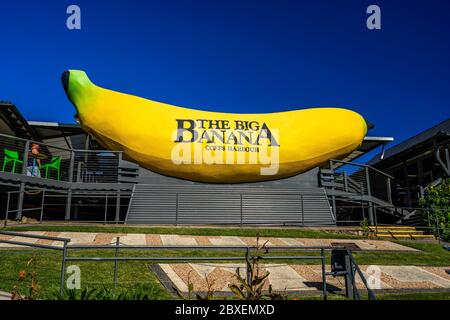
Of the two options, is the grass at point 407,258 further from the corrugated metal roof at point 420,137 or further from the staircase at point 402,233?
the corrugated metal roof at point 420,137

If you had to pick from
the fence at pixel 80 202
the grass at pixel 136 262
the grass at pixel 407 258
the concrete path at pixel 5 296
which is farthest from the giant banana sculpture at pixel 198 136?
the concrete path at pixel 5 296

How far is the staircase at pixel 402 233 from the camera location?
1466 cm

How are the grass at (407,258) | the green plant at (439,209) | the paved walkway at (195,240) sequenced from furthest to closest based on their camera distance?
the green plant at (439,209)
the paved walkway at (195,240)
the grass at (407,258)

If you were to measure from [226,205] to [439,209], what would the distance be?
321 inches

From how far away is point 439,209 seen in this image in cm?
1542

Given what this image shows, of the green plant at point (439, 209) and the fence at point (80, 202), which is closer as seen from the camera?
the green plant at point (439, 209)

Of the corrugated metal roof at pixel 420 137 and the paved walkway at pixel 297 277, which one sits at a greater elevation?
the corrugated metal roof at pixel 420 137

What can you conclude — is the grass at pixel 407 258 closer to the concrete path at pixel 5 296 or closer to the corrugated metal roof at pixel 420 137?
the concrete path at pixel 5 296

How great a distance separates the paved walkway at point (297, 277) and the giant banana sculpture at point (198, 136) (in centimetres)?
818

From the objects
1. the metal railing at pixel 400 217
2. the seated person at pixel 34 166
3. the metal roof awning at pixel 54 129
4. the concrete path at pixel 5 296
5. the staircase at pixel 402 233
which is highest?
the metal roof awning at pixel 54 129

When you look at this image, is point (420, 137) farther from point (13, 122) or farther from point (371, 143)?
point (13, 122)

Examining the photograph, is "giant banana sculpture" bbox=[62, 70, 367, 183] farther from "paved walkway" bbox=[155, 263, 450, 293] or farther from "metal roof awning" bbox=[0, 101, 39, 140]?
"paved walkway" bbox=[155, 263, 450, 293]

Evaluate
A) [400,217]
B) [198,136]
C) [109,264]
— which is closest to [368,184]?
[400,217]

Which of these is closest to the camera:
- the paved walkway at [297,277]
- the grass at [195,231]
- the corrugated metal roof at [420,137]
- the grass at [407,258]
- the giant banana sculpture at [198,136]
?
the paved walkway at [297,277]
